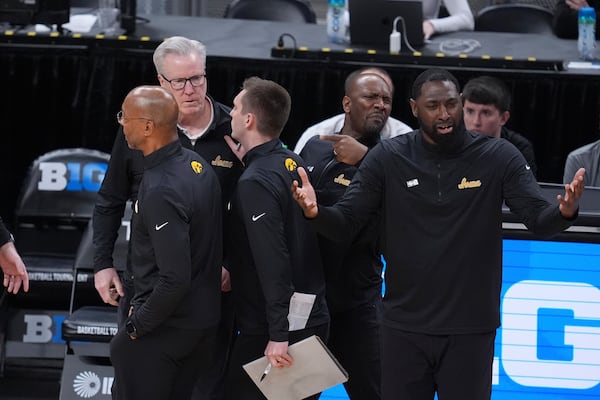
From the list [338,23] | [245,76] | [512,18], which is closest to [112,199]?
[245,76]

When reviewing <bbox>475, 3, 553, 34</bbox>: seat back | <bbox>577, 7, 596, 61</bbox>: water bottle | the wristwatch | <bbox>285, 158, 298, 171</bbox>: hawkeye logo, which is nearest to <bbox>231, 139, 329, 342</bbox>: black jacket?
<bbox>285, 158, 298, 171</bbox>: hawkeye logo

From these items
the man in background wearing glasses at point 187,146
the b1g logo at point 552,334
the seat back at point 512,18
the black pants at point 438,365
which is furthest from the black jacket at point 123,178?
the seat back at point 512,18

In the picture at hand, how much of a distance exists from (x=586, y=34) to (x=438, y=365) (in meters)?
3.96

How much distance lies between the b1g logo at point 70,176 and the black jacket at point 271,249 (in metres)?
2.63

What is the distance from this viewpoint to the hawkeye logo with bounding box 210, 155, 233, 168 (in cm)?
481

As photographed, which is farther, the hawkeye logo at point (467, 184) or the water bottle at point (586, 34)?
the water bottle at point (586, 34)

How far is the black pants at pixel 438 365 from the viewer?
4.17 meters

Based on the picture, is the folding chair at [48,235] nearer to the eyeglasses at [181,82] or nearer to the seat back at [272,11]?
the eyeglasses at [181,82]

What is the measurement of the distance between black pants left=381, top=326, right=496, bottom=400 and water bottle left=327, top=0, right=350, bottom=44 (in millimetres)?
3683

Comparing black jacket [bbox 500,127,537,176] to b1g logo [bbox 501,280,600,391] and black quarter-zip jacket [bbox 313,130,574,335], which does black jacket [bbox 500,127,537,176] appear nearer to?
b1g logo [bbox 501,280,600,391]

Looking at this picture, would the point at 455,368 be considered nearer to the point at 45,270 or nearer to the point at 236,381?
the point at 236,381

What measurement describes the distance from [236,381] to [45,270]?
251 centimetres

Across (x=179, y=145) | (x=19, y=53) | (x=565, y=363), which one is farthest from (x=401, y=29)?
(x=179, y=145)

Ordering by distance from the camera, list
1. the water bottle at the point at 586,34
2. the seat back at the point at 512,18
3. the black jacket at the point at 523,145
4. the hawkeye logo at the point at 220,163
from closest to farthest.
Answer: the hawkeye logo at the point at 220,163 → the black jacket at the point at 523,145 → the water bottle at the point at 586,34 → the seat back at the point at 512,18
